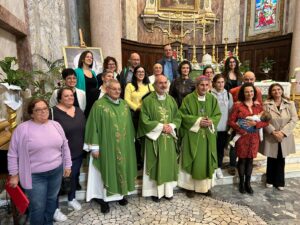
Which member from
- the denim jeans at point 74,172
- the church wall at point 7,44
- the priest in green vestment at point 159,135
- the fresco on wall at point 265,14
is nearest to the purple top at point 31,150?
the denim jeans at point 74,172

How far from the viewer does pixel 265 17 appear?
9.55 m

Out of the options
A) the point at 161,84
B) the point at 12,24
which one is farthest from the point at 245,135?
the point at 12,24

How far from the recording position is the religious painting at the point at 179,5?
9868 mm

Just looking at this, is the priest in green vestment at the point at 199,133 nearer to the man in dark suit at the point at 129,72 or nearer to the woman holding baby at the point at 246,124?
the woman holding baby at the point at 246,124

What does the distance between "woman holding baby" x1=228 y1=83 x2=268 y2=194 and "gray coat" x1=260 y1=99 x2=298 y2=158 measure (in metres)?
0.23

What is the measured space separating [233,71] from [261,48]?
644 centimetres

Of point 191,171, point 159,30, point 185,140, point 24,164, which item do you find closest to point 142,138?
point 185,140

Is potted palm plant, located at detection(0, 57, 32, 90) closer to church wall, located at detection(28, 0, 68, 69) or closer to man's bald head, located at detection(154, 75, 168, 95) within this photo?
man's bald head, located at detection(154, 75, 168, 95)

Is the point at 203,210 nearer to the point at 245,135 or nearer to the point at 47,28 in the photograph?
Result: the point at 245,135

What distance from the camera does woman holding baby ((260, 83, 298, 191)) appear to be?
3408 mm

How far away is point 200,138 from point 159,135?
591 millimetres

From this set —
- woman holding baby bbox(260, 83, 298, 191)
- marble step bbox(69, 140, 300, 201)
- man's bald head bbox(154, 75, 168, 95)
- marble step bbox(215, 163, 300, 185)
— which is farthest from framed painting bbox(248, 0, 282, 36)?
man's bald head bbox(154, 75, 168, 95)

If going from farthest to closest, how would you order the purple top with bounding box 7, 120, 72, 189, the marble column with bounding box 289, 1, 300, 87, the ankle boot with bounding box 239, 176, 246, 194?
the marble column with bounding box 289, 1, 300, 87, the ankle boot with bounding box 239, 176, 246, 194, the purple top with bounding box 7, 120, 72, 189

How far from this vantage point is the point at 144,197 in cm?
343
